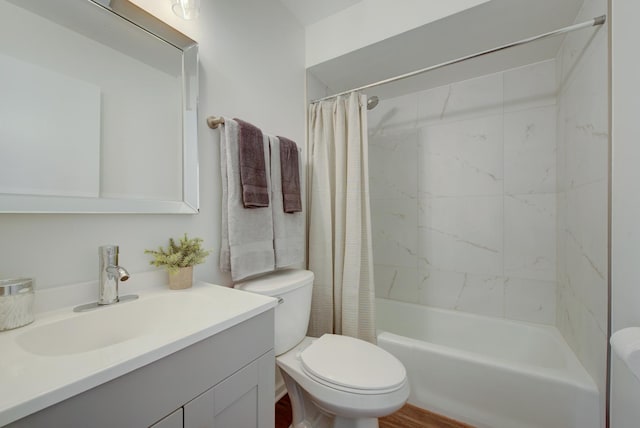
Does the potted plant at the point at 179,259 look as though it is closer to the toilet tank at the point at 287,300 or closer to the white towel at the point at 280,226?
the toilet tank at the point at 287,300

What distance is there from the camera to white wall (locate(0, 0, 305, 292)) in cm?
75

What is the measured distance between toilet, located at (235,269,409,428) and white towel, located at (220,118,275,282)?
0.11 m

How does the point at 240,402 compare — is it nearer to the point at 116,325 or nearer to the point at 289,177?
the point at 116,325

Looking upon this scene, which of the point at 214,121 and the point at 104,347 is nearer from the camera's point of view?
the point at 104,347

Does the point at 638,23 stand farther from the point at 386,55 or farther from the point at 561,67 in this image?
the point at 386,55

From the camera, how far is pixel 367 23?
5.14 feet

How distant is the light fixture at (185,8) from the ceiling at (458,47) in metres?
0.84

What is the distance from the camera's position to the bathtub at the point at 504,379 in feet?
3.75

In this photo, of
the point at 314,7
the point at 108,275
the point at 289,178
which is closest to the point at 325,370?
the point at 108,275

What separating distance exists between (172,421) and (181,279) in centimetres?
50

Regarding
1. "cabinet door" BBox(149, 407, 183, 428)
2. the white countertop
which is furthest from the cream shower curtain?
"cabinet door" BBox(149, 407, 183, 428)

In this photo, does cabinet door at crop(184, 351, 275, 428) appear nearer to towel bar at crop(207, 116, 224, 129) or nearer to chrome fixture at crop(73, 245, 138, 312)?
chrome fixture at crop(73, 245, 138, 312)

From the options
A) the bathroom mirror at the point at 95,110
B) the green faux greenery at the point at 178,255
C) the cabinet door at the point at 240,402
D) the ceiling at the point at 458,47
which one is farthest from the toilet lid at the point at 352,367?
the ceiling at the point at 458,47

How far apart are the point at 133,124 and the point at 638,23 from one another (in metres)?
1.68
